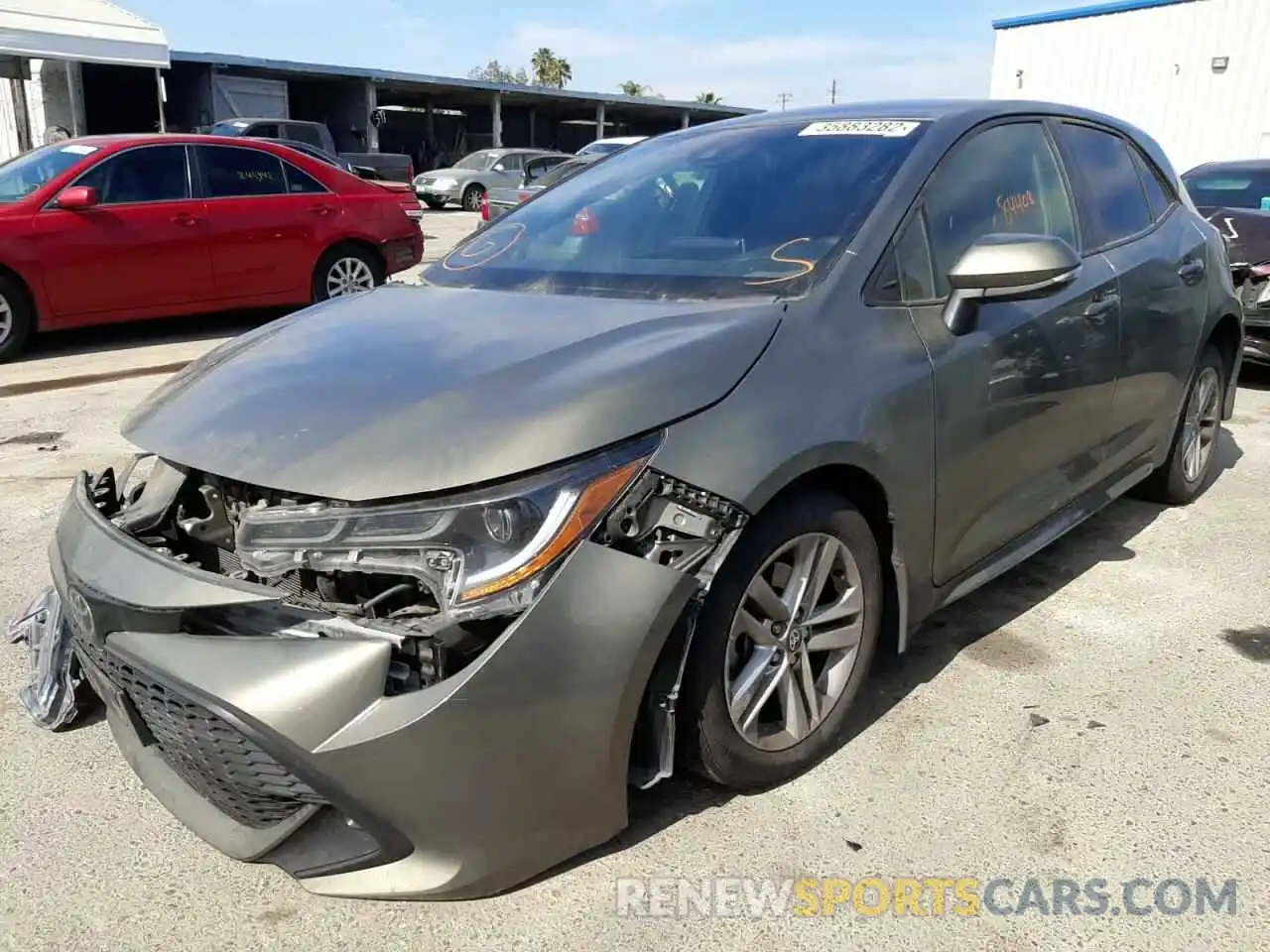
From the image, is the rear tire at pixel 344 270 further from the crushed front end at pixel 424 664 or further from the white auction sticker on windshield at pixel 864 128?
the crushed front end at pixel 424 664

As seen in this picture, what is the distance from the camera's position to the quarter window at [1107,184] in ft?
11.7

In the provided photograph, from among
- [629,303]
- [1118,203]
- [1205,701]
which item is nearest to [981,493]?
[1205,701]

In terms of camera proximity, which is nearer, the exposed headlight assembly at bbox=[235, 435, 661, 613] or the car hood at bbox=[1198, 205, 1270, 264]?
the exposed headlight assembly at bbox=[235, 435, 661, 613]

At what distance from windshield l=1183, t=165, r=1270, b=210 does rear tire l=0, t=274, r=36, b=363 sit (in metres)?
8.95

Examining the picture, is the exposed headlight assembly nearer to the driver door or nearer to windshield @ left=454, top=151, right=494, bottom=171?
the driver door

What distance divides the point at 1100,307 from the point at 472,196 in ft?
79.3

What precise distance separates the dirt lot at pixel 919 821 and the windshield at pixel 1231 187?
20.3 ft

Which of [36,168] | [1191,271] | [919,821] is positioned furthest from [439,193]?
[919,821]

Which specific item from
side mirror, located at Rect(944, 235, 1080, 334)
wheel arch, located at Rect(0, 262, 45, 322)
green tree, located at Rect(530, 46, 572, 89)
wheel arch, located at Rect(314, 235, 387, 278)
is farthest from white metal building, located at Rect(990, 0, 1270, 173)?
green tree, located at Rect(530, 46, 572, 89)

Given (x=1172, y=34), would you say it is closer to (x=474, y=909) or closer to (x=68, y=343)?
(x=68, y=343)

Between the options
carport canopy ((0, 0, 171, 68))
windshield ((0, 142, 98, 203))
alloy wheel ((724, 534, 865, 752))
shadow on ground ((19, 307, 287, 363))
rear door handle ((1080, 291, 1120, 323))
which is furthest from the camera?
carport canopy ((0, 0, 171, 68))

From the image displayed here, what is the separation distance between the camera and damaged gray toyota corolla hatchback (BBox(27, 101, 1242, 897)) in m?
1.88

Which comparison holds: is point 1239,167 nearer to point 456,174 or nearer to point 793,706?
point 793,706

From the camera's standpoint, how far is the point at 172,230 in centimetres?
787
